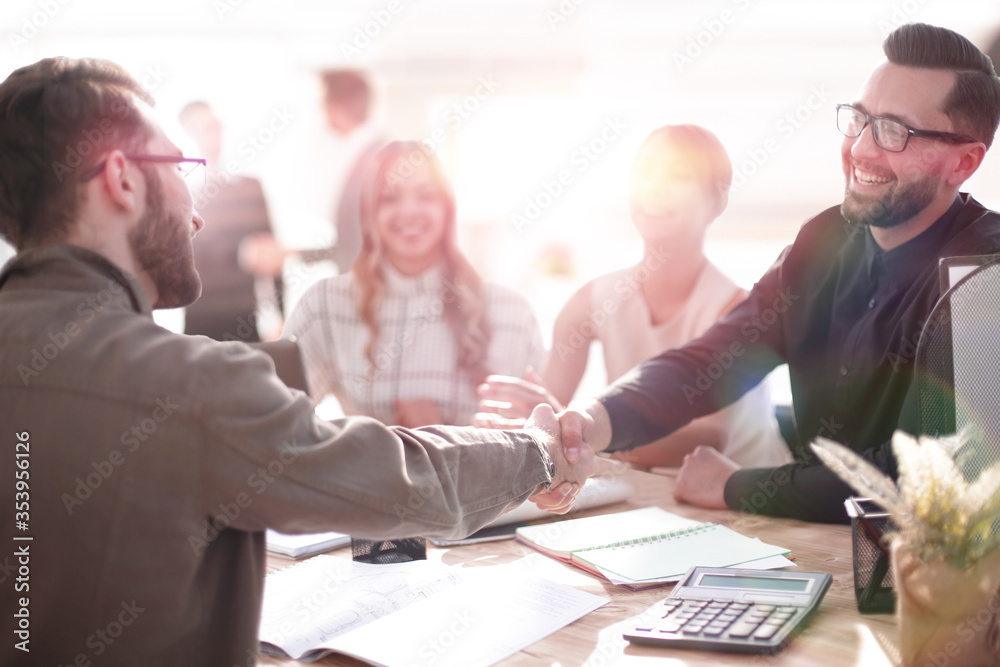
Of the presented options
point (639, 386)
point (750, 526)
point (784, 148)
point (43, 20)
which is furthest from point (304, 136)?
point (750, 526)

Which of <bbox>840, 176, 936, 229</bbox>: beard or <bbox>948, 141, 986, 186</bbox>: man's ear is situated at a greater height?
<bbox>948, 141, 986, 186</bbox>: man's ear

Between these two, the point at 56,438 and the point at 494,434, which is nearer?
the point at 56,438

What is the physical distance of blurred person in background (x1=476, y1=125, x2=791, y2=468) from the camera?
235 centimetres

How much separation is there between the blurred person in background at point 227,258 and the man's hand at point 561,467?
2.73 metres

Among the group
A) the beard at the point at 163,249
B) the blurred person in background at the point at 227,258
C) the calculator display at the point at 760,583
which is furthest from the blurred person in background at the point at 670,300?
the blurred person in background at the point at 227,258

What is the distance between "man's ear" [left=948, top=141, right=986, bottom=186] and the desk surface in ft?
2.68

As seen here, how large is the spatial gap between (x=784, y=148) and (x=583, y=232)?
1.94 metres

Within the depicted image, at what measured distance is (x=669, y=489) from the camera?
1.79 m

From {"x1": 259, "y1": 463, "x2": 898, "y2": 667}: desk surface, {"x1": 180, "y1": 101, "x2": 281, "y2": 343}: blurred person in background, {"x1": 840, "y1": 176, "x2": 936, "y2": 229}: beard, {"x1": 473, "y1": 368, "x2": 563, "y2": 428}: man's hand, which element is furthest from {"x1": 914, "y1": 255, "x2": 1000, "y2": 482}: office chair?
{"x1": 180, "y1": 101, "x2": 281, "y2": 343}: blurred person in background

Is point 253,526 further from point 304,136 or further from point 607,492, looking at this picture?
point 304,136

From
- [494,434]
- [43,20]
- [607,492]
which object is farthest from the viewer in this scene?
[43,20]

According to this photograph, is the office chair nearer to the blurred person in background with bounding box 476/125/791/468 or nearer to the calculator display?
the calculator display

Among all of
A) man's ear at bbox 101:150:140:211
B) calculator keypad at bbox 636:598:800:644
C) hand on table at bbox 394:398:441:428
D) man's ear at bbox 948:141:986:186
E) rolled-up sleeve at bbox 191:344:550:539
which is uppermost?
man's ear at bbox 948:141:986:186

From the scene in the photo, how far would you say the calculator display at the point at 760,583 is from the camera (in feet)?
3.61
